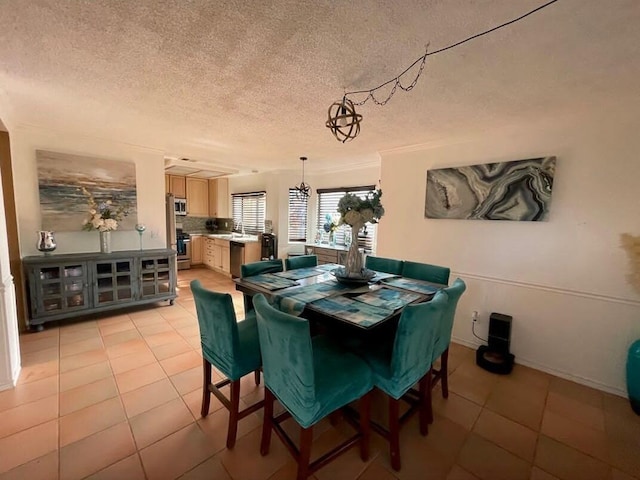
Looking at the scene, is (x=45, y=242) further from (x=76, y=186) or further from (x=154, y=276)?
(x=154, y=276)

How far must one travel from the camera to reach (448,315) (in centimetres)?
192

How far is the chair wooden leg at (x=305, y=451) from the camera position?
53.7 inches

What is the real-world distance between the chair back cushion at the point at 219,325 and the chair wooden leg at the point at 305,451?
0.57 metres

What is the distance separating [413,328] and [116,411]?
2192 mm

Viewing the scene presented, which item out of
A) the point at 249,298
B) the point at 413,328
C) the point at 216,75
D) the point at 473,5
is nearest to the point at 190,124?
the point at 216,75

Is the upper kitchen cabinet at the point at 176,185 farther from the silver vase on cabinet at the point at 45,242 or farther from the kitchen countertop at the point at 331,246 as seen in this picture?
the kitchen countertop at the point at 331,246

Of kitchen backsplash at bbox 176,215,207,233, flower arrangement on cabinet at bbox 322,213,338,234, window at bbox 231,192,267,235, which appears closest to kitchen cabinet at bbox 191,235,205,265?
kitchen backsplash at bbox 176,215,207,233

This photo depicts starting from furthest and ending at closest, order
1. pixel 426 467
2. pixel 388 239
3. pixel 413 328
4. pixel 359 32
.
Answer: pixel 388 239
pixel 426 467
pixel 413 328
pixel 359 32

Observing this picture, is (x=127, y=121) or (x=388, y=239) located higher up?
(x=127, y=121)

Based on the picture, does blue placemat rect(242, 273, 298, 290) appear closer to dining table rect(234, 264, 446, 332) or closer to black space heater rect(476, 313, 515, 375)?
dining table rect(234, 264, 446, 332)

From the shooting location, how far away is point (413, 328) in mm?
1452

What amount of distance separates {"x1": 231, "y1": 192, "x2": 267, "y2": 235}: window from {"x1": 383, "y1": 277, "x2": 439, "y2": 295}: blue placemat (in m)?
4.09

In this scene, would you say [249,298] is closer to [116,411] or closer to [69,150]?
[116,411]

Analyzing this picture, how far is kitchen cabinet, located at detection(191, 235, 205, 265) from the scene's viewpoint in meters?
6.70
